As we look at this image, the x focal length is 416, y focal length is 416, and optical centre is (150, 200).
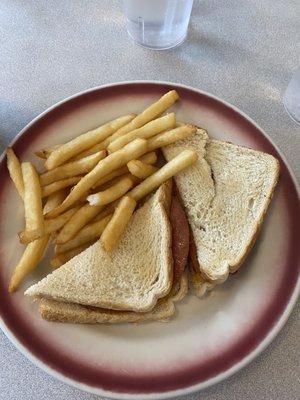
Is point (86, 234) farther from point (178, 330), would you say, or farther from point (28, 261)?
point (178, 330)

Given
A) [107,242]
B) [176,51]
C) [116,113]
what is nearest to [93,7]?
Result: [176,51]

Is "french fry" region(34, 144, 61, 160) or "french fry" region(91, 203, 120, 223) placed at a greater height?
"french fry" region(34, 144, 61, 160)

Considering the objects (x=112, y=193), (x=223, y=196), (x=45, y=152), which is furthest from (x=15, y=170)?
(x=223, y=196)

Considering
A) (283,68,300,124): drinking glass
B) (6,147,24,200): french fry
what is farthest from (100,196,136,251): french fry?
(283,68,300,124): drinking glass

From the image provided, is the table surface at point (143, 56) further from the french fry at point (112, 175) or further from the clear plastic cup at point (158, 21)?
the french fry at point (112, 175)

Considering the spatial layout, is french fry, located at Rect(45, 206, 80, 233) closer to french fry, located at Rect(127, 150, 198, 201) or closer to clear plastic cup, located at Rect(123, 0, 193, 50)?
french fry, located at Rect(127, 150, 198, 201)

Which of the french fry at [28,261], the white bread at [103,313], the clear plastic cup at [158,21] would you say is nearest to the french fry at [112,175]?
the french fry at [28,261]
